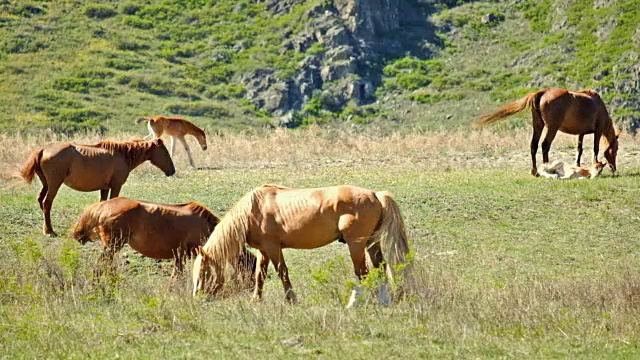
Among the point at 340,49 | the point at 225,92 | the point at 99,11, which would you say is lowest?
the point at 225,92

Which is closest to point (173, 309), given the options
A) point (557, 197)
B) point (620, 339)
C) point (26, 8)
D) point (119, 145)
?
point (620, 339)

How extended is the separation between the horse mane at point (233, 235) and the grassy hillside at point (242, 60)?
32.9 metres

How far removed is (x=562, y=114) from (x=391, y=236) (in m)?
11.5

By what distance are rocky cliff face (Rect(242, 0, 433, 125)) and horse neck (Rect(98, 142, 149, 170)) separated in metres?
36.2

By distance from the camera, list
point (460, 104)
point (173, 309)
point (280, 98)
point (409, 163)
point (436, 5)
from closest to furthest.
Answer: point (173, 309) → point (409, 163) → point (460, 104) → point (280, 98) → point (436, 5)

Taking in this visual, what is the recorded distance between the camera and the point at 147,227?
498 inches

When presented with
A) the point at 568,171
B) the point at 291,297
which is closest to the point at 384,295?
the point at 291,297

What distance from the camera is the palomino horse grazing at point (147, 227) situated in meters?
12.6

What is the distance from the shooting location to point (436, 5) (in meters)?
67.1

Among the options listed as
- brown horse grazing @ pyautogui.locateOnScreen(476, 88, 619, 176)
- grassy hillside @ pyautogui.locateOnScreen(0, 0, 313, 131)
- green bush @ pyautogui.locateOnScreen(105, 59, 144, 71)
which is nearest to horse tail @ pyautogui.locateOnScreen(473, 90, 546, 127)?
brown horse grazing @ pyautogui.locateOnScreen(476, 88, 619, 176)

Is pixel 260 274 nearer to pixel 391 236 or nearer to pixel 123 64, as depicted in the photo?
pixel 391 236

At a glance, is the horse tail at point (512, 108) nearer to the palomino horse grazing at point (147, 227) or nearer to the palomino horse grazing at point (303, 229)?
the palomino horse grazing at point (147, 227)

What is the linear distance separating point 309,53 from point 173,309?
4802 centimetres

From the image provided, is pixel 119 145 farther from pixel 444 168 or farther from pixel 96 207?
pixel 444 168
